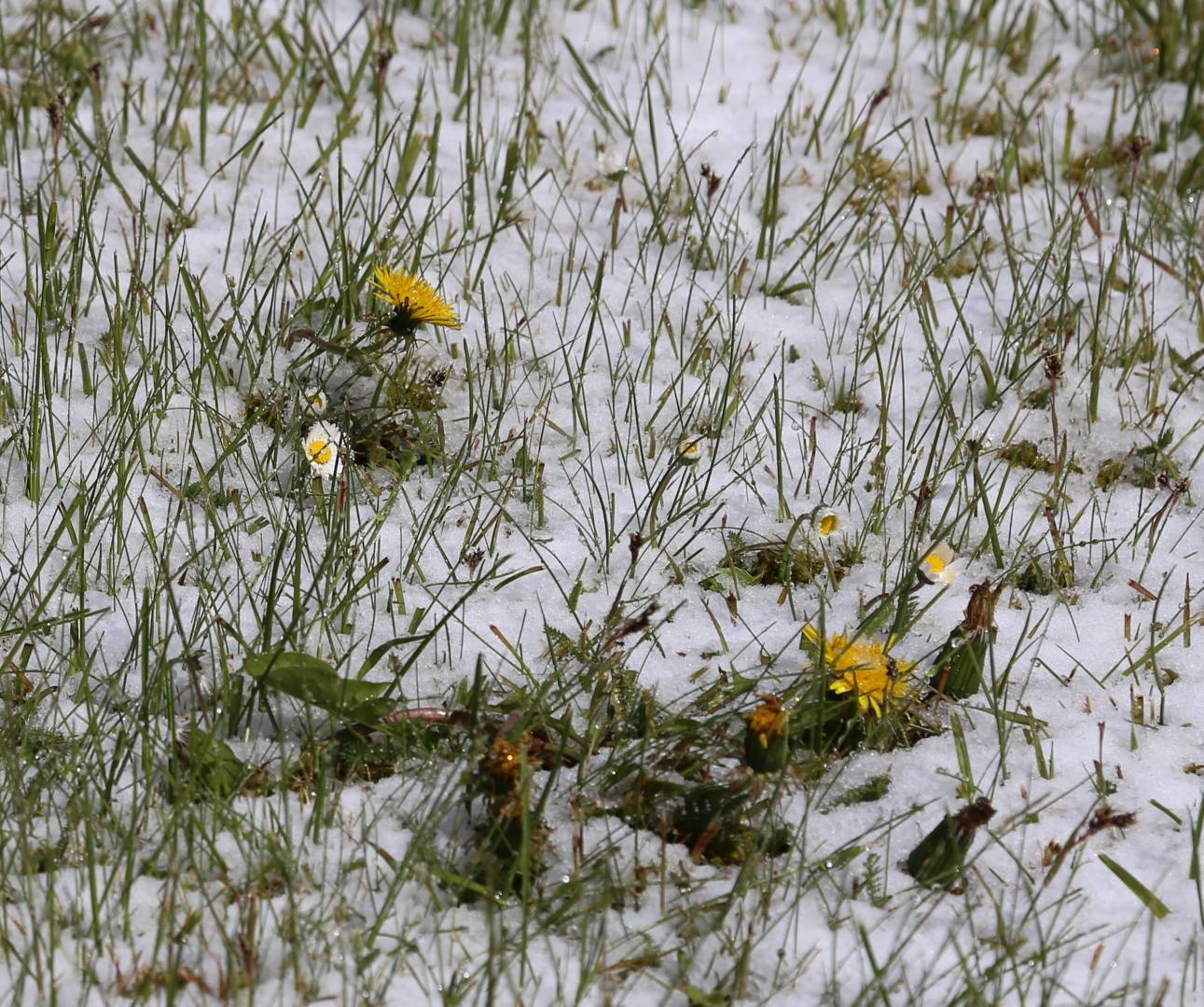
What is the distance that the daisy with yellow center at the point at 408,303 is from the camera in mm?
Result: 2445

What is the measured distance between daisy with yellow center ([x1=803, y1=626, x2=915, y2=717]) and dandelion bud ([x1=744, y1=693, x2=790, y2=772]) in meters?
0.18

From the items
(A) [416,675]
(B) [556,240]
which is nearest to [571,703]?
(A) [416,675]

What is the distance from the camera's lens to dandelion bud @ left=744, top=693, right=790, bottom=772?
1774 mm

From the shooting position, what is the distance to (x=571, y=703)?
205 centimetres

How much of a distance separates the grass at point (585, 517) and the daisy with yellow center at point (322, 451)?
45 mm

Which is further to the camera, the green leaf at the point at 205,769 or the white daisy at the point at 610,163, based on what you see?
the white daisy at the point at 610,163

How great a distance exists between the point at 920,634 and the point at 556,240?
1441 mm

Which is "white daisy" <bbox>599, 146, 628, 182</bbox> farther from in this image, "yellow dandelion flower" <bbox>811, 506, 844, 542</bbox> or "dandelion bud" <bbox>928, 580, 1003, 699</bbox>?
"dandelion bud" <bbox>928, 580, 1003, 699</bbox>

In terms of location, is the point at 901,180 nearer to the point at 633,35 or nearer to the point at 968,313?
the point at 968,313

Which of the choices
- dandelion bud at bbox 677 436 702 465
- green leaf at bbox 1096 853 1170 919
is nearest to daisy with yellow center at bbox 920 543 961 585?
dandelion bud at bbox 677 436 702 465

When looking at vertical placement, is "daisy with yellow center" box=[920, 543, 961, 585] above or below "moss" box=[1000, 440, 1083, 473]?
below

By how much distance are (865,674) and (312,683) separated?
81cm

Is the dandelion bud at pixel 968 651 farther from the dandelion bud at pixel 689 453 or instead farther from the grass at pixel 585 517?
the dandelion bud at pixel 689 453

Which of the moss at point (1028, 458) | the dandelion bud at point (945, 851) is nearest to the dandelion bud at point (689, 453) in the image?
the moss at point (1028, 458)
